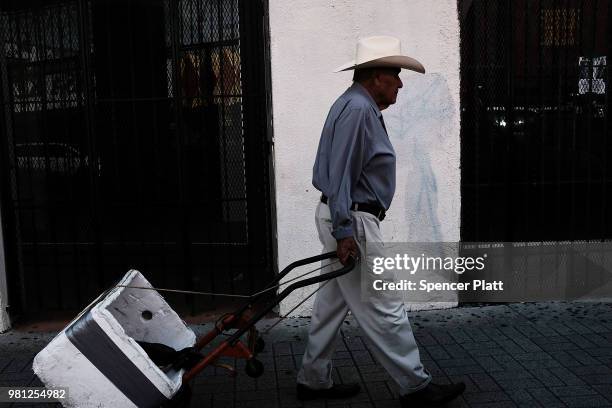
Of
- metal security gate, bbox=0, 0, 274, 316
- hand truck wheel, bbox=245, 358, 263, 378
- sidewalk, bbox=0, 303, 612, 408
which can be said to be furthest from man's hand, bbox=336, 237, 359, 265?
metal security gate, bbox=0, 0, 274, 316

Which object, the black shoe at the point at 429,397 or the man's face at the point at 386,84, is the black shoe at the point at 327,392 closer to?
the black shoe at the point at 429,397

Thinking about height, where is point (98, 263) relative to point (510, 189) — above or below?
below

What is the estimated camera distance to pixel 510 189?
593 cm

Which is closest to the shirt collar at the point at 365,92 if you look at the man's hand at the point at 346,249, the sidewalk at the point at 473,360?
the man's hand at the point at 346,249

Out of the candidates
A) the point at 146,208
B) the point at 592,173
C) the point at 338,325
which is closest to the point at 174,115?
the point at 146,208

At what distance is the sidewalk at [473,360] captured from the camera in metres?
4.17

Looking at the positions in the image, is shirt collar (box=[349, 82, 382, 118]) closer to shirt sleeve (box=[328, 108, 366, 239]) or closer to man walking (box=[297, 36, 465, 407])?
man walking (box=[297, 36, 465, 407])

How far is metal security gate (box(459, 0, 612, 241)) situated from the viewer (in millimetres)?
5711

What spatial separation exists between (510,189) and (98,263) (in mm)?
3760

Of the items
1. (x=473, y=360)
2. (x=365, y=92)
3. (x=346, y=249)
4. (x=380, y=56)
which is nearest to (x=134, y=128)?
(x=365, y=92)

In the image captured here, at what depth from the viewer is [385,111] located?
5.60 m

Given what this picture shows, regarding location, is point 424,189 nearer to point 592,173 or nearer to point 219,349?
point 592,173

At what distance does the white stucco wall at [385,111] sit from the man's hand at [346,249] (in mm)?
1943

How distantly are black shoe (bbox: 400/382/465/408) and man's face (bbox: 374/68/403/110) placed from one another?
1724mm
